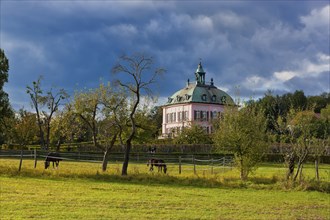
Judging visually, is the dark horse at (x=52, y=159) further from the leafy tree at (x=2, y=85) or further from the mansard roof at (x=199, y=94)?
the mansard roof at (x=199, y=94)

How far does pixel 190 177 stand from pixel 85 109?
34.8ft

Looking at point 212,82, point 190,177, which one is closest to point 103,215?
point 190,177

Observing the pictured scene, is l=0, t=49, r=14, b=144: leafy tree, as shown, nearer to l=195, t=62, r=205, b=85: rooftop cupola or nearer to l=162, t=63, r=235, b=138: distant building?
l=162, t=63, r=235, b=138: distant building

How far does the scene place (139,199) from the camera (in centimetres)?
1552

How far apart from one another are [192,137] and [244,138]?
117 feet

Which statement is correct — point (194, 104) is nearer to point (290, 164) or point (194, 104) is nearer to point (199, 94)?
point (199, 94)

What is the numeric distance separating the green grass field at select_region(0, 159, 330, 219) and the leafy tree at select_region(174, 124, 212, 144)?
1433 inches

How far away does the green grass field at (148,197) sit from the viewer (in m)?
12.5

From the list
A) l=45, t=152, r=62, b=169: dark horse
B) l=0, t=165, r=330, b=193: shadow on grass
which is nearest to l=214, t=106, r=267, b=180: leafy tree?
l=0, t=165, r=330, b=193: shadow on grass

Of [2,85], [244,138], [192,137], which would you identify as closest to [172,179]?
[244,138]

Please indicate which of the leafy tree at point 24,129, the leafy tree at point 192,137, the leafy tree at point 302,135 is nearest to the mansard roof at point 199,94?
the leafy tree at point 192,137

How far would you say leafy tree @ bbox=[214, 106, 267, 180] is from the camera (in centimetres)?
2389

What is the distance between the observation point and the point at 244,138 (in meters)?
24.0

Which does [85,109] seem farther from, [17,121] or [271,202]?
[17,121]
